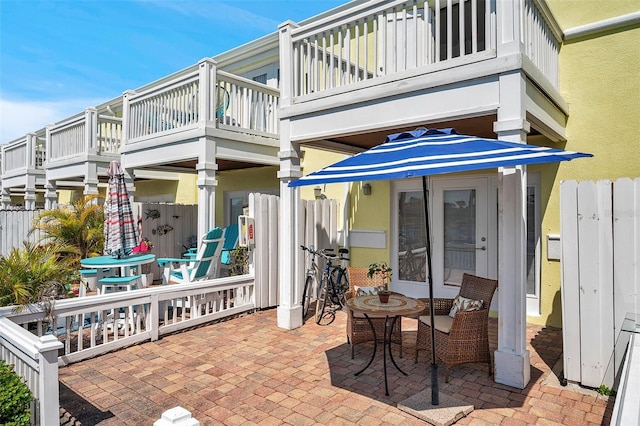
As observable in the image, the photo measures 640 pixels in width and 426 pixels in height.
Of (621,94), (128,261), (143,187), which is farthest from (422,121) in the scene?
(143,187)

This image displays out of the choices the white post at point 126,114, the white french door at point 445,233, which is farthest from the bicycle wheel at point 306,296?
the white post at point 126,114

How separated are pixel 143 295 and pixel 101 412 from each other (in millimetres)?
2027

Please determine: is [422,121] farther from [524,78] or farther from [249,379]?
[249,379]

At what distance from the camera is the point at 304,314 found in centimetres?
662

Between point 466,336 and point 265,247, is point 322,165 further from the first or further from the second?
point 466,336

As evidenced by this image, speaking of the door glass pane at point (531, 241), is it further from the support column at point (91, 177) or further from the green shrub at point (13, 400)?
the support column at point (91, 177)

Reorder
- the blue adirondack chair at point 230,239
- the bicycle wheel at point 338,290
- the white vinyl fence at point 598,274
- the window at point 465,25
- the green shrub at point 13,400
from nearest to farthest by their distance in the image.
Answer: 1. the green shrub at point 13,400
2. the white vinyl fence at point 598,274
3. the bicycle wheel at point 338,290
4. the window at point 465,25
5. the blue adirondack chair at point 230,239

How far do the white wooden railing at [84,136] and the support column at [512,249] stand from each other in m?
10.1

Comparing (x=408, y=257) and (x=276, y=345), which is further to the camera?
(x=408, y=257)

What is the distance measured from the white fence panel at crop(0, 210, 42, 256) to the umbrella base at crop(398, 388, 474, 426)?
10323 millimetres

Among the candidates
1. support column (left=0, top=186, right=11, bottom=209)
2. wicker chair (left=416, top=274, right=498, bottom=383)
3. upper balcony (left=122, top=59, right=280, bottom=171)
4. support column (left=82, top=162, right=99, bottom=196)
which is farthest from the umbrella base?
support column (left=0, top=186, right=11, bottom=209)

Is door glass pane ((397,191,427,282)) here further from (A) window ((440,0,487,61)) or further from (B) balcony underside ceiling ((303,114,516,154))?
(A) window ((440,0,487,61))

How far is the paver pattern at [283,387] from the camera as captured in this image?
11.1 ft

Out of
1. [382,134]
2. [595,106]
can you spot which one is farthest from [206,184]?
[595,106]
